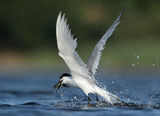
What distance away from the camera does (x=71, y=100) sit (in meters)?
13.0

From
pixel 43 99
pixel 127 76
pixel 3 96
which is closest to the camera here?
pixel 43 99

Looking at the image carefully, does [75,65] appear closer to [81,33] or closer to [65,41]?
[65,41]

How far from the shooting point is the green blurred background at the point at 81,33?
24.1m

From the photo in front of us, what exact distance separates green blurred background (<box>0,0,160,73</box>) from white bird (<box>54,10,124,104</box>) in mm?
10419

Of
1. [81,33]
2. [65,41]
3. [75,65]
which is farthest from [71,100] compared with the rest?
[81,33]

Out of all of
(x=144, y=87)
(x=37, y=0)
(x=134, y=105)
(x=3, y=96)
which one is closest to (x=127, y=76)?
(x=144, y=87)

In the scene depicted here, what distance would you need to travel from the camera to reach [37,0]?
33156 millimetres

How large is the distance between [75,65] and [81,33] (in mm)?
16982

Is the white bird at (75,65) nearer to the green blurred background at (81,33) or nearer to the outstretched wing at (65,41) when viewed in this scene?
the outstretched wing at (65,41)

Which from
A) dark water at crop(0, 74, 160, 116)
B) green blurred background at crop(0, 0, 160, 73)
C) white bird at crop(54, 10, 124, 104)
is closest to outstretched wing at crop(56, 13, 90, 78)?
white bird at crop(54, 10, 124, 104)

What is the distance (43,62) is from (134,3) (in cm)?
743

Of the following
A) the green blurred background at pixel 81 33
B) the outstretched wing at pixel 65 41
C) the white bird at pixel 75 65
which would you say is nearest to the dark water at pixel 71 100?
the white bird at pixel 75 65

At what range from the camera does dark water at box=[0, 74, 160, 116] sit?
432 inches

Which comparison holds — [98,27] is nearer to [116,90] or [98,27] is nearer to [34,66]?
[34,66]
